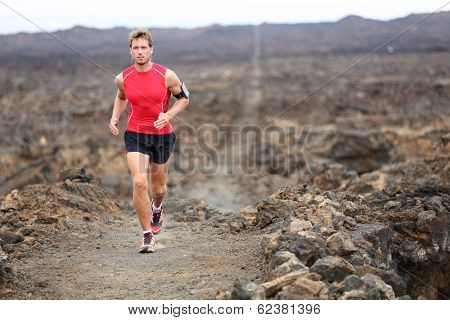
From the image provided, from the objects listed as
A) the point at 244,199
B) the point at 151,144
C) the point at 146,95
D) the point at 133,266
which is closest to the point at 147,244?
the point at 133,266

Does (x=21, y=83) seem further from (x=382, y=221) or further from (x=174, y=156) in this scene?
(x=382, y=221)

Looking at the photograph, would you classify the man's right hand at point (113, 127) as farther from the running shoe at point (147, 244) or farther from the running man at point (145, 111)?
the running shoe at point (147, 244)

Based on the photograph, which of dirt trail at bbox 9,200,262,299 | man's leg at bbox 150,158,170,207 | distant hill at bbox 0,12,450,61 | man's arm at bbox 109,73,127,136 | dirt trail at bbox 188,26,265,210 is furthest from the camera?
distant hill at bbox 0,12,450,61

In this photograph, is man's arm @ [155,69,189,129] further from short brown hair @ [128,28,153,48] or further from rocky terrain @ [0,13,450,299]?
rocky terrain @ [0,13,450,299]

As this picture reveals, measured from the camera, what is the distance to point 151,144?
19.5 ft

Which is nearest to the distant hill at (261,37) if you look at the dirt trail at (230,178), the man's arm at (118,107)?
the dirt trail at (230,178)

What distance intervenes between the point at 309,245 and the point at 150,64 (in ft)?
6.85

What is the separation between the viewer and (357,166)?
58.0ft

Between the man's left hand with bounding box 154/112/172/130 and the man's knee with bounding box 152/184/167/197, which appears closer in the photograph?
the man's left hand with bounding box 154/112/172/130

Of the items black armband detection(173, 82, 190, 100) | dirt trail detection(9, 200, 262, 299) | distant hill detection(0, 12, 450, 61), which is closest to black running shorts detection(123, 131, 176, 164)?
black armband detection(173, 82, 190, 100)

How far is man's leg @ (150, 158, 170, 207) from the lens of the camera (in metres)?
6.20

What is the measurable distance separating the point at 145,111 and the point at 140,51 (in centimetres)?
50

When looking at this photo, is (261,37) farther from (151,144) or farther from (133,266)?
(133,266)
